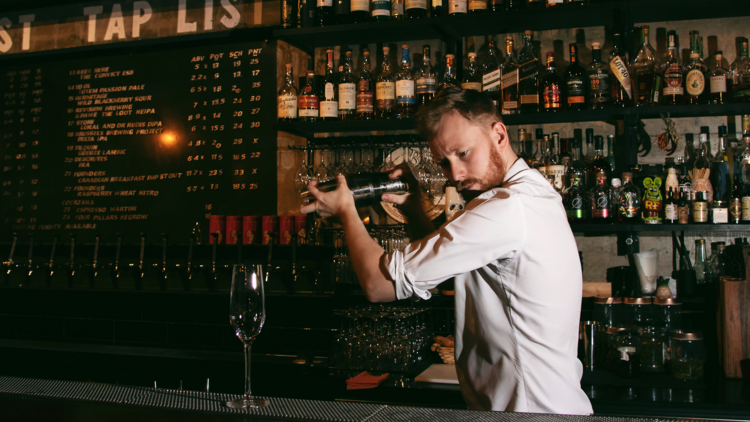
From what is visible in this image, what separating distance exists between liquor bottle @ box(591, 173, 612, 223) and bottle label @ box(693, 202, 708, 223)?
0.34m

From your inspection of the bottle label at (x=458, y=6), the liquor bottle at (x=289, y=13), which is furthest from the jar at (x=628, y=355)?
the liquor bottle at (x=289, y=13)

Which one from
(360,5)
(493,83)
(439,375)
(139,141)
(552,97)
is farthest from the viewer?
(139,141)

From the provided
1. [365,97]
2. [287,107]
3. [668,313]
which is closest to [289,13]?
[287,107]

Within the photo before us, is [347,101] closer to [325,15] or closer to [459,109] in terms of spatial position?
[325,15]

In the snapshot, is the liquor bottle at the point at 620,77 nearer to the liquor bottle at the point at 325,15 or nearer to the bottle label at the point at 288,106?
the liquor bottle at the point at 325,15

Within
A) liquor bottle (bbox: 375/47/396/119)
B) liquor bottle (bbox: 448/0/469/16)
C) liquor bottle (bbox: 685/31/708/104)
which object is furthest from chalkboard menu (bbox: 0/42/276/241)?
liquor bottle (bbox: 685/31/708/104)

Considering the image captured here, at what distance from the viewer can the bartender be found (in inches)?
46.3

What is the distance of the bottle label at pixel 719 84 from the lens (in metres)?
2.49

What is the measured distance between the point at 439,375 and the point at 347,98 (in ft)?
4.62

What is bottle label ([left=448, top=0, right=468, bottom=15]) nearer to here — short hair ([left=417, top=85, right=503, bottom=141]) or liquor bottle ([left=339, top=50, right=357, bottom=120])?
liquor bottle ([left=339, top=50, right=357, bottom=120])

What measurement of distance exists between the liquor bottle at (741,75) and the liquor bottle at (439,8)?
1.33 metres

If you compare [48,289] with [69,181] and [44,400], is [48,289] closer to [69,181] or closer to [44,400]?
[69,181]

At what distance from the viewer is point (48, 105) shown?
11.9 feet

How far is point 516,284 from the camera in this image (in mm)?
1219
